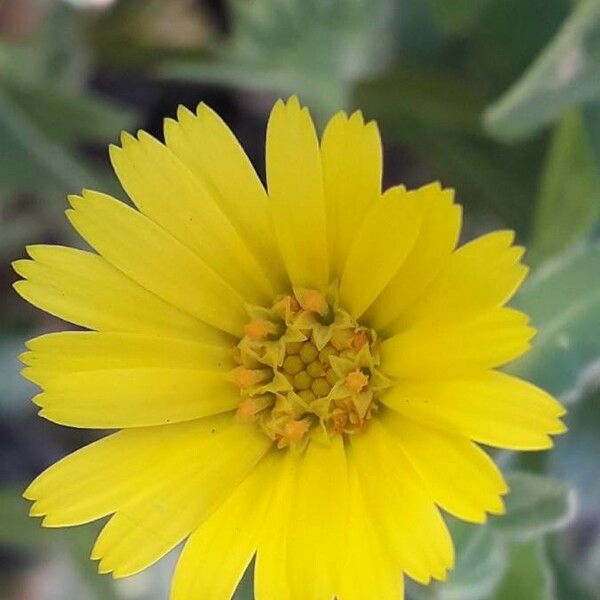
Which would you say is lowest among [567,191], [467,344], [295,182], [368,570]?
[368,570]

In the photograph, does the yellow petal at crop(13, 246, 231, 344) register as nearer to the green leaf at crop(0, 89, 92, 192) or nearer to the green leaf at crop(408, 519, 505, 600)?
the green leaf at crop(408, 519, 505, 600)

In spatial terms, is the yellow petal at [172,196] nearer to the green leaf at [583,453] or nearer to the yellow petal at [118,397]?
the yellow petal at [118,397]

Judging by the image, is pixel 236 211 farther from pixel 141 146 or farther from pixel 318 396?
pixel 318 396

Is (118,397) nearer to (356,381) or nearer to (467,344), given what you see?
(356,381)

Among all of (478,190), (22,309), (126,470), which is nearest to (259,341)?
(126,470)

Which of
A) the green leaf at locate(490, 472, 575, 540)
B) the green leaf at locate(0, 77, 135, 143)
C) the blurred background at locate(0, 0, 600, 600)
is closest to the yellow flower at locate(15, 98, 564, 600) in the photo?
the green leaf at locate(490, 472, 575, 540)

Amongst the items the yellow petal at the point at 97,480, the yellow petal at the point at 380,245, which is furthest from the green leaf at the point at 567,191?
the yellow petal at the point at 97,480

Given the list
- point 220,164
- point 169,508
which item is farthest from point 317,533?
point 220,164
